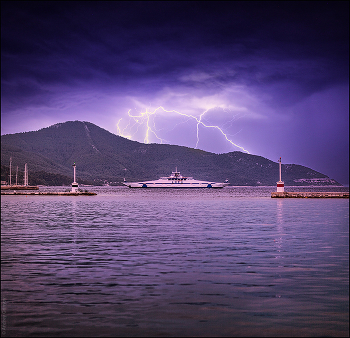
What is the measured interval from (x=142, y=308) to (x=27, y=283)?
5625mm

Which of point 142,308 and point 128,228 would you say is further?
point 128,228

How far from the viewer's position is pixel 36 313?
12.1 m

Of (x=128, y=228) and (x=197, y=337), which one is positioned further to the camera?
(x=128, y=228)

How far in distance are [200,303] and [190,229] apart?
24708 mm

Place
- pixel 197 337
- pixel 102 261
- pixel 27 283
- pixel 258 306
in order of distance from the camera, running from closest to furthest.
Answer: pixel 197 337 < pixel 258 306 < pixel 27 283 < pixel 102 261

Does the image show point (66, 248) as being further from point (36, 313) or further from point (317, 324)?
point (317, 324)

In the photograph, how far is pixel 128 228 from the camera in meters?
39.0

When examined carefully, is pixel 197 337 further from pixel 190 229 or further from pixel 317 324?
pixel 190 229

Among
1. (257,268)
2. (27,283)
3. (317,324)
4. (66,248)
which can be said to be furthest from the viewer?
(66,248)

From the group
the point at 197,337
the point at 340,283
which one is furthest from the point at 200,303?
the point at 340,283

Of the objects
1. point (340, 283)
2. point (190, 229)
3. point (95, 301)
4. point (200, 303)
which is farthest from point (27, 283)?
point (190, 229)

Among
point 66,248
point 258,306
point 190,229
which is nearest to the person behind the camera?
point 258,306

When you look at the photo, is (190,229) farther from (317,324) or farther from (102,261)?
(317,324)

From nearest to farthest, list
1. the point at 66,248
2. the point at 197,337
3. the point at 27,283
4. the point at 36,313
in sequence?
the point at 197,337
the point at 36,313
the point at 27,283
the point at 66,248
